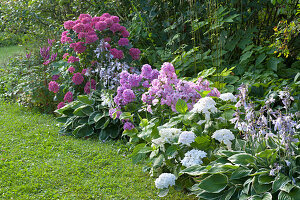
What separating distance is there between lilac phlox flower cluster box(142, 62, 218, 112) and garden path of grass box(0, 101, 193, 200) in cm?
78

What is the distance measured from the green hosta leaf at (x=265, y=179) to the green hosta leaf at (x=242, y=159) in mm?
151

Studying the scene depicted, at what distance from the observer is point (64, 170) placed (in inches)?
147

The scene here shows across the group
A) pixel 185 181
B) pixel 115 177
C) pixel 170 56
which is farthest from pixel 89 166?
pixel 170 56

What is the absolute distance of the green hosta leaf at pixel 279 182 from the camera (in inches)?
95.2

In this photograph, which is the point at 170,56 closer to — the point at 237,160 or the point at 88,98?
the point at 88,98

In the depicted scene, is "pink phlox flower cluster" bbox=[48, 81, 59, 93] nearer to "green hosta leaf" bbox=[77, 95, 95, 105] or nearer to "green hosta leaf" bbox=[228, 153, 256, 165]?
"green hosta leaf" bbox=[77, 95, 95, 105]

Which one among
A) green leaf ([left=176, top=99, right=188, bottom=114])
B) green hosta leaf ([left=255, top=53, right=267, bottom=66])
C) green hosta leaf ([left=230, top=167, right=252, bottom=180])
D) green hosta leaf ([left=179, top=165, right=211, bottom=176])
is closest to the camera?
green hosta leaf ([left=230, top=167, right=252, bottom=180])

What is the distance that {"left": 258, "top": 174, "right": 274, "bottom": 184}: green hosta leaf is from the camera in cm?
248

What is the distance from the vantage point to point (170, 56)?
5.57 metres

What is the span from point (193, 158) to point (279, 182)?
73cm

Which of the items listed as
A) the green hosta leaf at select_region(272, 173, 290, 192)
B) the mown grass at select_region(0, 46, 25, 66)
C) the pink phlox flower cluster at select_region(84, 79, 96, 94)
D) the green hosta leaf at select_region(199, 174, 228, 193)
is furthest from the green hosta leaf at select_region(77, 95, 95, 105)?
the mown grass at select_region(0, 46, 25, 66)

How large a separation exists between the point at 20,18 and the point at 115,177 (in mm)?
5300

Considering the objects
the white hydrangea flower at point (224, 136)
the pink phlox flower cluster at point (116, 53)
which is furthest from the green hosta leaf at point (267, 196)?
the pink phlox flower cluster at point (116, 53)

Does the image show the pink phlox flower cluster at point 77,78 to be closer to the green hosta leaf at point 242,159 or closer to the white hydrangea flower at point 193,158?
the white hydrangea flower at point 193,158
